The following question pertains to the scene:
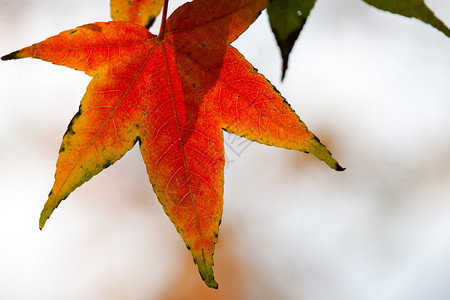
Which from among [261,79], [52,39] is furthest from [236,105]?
[52,39]

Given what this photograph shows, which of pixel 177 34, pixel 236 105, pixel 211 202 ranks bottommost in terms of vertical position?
pixel 211 202

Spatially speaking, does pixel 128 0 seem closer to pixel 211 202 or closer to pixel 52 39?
pixel 52 39

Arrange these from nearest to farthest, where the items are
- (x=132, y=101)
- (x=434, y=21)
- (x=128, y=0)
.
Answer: (x=434, y=21)
(x=132, y=101)
(x=128, y=0)

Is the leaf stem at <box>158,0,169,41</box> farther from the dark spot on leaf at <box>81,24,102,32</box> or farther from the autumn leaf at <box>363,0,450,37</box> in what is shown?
the autumn leaf at <box>363,0,450,37</box>

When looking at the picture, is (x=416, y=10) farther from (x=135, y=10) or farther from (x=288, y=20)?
(x=135, y=10)

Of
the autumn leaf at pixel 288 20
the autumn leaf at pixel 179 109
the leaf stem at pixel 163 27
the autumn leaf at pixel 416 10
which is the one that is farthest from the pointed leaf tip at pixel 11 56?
the autumn leaf at pixel 416 10

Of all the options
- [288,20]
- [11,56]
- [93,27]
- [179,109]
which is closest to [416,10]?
[288,20]

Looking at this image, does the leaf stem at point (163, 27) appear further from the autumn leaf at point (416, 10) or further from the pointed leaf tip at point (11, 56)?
the autumn leaf at point (416, 10)

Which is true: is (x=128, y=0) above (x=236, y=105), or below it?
above

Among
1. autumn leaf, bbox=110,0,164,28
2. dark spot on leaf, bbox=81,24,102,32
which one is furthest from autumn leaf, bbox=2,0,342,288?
autumn leaf, bbox=110,0,164,28
